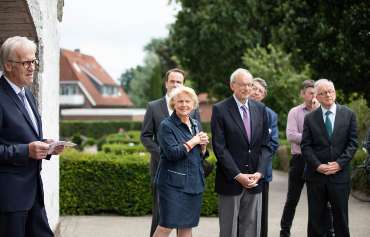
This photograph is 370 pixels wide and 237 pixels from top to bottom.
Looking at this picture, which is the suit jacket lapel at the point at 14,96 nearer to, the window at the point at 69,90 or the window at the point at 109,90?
the window at the point at 69,90

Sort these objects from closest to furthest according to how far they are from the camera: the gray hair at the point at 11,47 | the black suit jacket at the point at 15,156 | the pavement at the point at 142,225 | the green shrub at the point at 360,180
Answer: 1. the black suit jacket at the point at 15,156
2. the gray hair at the point at 11,47
3. the pavement at the point at 142,225
4. the green shrub at the point at 360,180

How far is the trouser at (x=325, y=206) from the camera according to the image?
6.39 metres

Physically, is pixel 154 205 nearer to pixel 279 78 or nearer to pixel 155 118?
pixel 155 118

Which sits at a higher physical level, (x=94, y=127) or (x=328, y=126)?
(x=328, y=126)

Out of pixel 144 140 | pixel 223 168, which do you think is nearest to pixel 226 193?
pixel 223 168

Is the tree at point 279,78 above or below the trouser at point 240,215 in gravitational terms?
above

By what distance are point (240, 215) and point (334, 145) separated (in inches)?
53.3

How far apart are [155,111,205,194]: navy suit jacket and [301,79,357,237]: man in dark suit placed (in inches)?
60.9

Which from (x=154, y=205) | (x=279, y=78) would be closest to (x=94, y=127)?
(x=279, y=78)

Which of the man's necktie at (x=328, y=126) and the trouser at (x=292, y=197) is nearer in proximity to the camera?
the man's necktie at (x=328, y=126)

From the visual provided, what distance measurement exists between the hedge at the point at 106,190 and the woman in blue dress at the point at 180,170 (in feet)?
14.4

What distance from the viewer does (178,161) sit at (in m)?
5.52

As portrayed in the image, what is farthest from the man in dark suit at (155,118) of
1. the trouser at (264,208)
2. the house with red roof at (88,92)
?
the house with red roof at (88,92)

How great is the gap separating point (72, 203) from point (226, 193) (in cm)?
481
